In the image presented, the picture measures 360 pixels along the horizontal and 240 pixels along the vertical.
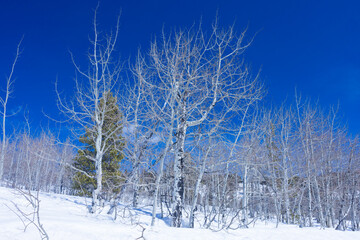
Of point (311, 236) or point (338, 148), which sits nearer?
point (311, 236)

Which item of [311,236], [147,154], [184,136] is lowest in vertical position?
[311,236]

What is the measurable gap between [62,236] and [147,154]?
12.1 ft

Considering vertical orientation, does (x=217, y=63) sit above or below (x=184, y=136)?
above

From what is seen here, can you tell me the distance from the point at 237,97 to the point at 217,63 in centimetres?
120

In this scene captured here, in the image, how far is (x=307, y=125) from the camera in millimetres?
14312

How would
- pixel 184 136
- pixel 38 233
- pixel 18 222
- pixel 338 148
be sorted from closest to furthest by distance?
pixel 38 233 < pixel 18 222 < pixel 184 136 < pixel 338 148

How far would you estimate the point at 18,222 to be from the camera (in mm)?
3287

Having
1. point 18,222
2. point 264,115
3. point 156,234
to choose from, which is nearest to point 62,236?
point 18,222

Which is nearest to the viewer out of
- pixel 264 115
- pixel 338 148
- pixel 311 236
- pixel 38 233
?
pixel 38 233

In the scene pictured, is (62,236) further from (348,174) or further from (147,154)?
(348,174)

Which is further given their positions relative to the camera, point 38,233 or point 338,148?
point 338,148

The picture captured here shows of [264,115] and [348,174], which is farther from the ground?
[264,115]

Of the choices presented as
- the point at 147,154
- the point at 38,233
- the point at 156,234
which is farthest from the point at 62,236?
the point at 147,154

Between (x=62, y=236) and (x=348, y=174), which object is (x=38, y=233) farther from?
(x=348, y=174)
